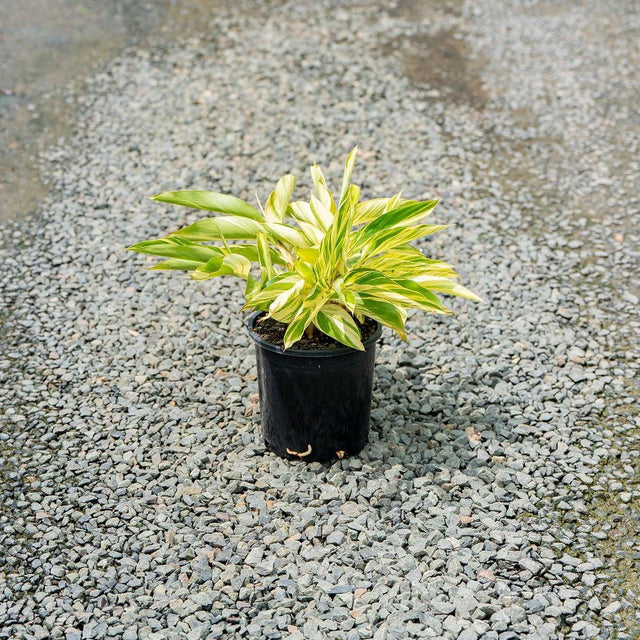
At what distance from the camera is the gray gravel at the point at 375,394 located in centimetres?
255

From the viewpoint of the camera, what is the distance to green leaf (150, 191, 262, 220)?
2.82 meters

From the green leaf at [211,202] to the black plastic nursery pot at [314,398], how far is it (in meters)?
0.38


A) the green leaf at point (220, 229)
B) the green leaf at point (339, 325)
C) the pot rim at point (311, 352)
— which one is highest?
the green leaf at point (220, 229)

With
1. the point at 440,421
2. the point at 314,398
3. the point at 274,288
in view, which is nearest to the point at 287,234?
the point at 274,288

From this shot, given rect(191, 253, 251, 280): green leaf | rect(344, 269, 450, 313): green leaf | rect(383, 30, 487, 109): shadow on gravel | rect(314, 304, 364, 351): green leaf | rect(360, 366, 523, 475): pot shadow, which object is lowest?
rect(360, 366, 523, 475): pot shadow

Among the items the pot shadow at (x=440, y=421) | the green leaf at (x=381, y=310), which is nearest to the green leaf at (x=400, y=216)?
the green leaf at (x=381, y=310)

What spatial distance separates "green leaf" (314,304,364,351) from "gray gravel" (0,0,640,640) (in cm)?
54

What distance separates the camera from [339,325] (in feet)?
8.90

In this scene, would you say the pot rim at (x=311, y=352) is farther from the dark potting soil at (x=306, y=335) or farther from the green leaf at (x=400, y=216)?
the green leaf at (x=400, y=216)

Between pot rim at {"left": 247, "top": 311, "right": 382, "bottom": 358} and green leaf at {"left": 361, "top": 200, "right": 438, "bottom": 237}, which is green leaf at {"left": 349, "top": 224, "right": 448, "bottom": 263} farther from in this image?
pot rim at {"left": 247, "top": 311, "right": 382, "bottom": 358}

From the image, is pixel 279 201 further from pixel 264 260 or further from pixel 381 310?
pixel 381 310

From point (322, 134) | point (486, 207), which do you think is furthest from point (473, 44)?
point (486, 207)

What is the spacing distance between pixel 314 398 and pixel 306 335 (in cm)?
23

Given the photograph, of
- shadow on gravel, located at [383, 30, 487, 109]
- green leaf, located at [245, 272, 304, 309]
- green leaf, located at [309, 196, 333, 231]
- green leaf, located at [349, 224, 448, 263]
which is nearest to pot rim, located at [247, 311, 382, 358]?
green leaf, located at [245, 272, 304, 309]
